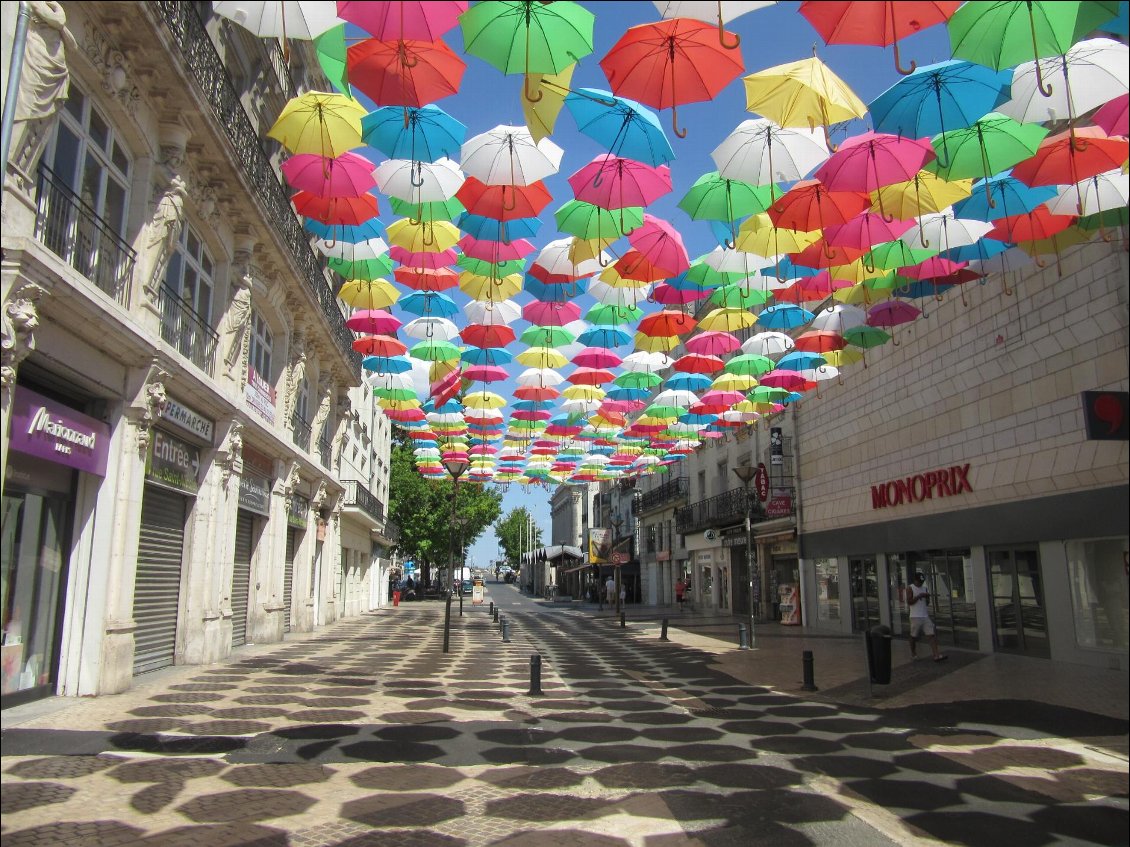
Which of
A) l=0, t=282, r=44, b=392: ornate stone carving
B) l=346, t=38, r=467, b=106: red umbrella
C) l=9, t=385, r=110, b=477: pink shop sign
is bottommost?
l=9, t=385, r=110, b=477: pink shop sign

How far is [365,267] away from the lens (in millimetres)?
12672

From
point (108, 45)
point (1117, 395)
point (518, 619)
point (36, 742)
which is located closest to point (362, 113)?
point (108, 45)

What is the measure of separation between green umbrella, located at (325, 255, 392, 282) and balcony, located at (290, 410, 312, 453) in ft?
31.3

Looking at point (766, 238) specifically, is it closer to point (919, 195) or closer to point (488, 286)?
point (919, 195)

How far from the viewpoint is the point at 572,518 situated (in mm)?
89125

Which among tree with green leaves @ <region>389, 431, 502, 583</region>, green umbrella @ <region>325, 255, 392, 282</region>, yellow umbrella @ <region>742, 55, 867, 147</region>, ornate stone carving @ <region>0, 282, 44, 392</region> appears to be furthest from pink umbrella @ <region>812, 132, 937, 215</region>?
tree with green leaves @ <region>389, 431, 502, 583</region>

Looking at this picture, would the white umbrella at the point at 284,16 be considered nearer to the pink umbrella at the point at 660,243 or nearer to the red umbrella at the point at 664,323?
the pink umbrella at the point at 660,243

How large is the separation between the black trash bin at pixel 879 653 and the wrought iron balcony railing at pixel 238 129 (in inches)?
520

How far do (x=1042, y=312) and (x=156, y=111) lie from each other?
15.3 metres

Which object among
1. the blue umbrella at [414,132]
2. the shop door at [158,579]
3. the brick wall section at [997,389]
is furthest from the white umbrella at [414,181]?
the brick wall section at [997,389]

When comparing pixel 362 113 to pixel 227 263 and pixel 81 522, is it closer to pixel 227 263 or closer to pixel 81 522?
pixel 81 522

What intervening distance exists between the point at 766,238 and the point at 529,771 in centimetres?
756

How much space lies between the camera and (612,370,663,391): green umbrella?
18077 mm

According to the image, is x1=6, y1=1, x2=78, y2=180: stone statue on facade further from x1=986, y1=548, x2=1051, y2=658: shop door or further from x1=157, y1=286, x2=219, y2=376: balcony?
x1=986, y1=548, x2=1051, y2=658: shop door
